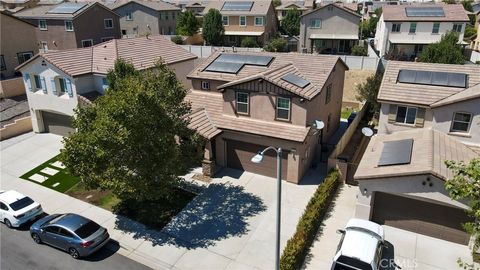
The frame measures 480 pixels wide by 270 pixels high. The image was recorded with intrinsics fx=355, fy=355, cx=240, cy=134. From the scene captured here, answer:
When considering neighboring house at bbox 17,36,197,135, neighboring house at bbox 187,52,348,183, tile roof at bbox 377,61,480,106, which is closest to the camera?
tile roof at bbox 377,61,480,106

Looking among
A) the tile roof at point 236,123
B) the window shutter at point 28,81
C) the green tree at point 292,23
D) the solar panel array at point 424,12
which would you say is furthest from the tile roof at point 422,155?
the green tree at point 292,23

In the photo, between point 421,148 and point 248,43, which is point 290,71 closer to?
point 421,148

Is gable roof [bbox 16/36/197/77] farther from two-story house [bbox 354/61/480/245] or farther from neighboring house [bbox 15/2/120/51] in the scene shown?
two-story house [bbox 354/61/480/245]

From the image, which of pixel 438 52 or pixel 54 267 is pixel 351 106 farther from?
pixel 54 267

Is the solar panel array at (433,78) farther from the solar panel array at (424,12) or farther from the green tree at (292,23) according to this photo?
the green tree at (292,23)

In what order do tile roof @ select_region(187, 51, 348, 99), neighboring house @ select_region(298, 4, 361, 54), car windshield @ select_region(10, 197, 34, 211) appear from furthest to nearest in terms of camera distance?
neighboring house @ select_region(298, 4, 361, 54)
tile roof @ select_region(187, 51, 348, 99)
car windshield @ select_region(10, 197, 34, 211)

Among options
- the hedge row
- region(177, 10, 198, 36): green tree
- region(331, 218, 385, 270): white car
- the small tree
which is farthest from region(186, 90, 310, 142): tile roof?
region(177, 10, 198, 36): green tree
